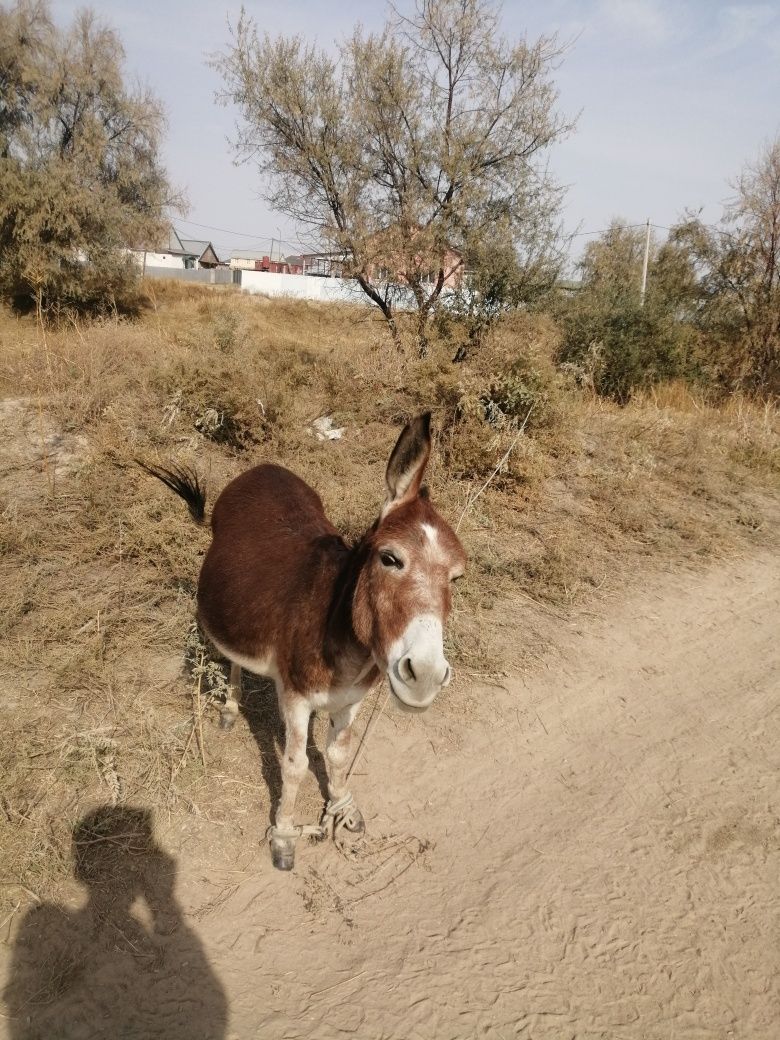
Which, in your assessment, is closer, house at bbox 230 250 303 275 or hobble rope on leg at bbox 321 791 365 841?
hobble rope on leg at bbox 321 791 365 841

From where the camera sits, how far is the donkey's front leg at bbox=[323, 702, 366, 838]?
9.80 ft

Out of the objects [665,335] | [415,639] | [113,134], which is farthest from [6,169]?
[415,639]

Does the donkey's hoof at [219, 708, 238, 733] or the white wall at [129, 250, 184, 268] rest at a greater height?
the white wall at [129, 250, 184, 268]

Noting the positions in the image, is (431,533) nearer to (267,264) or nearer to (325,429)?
(325,429)

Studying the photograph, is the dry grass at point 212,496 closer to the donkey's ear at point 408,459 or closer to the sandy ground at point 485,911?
the sandy ground at point 485,911

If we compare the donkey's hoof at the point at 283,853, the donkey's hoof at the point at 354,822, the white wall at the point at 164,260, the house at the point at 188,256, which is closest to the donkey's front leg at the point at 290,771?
the donkey's hoof at the point at 283,853

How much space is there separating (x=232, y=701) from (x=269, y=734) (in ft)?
1.03

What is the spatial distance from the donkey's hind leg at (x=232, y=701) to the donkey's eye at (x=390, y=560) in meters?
1.91

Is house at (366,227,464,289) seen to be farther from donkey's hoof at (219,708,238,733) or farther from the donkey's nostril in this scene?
the donkey's nostril

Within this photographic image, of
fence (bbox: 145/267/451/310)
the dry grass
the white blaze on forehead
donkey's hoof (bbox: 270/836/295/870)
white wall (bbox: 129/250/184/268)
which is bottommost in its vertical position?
donkey's hoof (bbox: 270/836/295/870)

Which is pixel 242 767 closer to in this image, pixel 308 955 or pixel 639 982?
pixel 308 955

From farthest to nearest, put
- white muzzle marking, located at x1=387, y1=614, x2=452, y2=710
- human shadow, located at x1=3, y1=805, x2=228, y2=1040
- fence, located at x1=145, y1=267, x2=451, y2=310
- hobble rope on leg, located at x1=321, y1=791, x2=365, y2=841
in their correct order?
fence, located at x1=145, y1=267, x2=451, y2=310 < hobble rope on leg, located at x1=321, y1=791, x2=365, y2=841 < human shadow, located at x1=3, y1=805, x2=228, y2=1040 < white muzzle marking, located at x1=387, y1=614, x2=452, y2=710

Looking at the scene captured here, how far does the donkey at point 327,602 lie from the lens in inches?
81.6


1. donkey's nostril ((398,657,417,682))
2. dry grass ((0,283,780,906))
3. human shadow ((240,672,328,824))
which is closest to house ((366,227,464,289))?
dry grass ((0,283,780,906))
